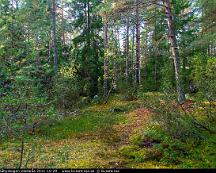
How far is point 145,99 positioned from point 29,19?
2197 cm

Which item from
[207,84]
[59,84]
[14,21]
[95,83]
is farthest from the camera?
[95,83]

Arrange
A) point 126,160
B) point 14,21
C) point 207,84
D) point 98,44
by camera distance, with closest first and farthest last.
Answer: point 126,160
point 207,84
point 14,21
point 98,44

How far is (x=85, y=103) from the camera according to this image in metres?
29.6

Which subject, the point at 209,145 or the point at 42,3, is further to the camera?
the point at 42,3

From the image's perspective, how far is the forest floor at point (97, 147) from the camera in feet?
40.9

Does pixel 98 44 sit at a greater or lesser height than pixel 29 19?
lesser

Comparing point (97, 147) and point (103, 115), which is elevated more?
point (103, 115)

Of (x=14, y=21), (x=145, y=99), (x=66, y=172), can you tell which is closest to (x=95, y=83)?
(x=14, y=21)

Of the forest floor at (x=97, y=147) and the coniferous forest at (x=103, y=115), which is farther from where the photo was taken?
the coniferous forest at (x=103, y=115)

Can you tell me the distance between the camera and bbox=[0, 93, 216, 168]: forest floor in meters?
12.5

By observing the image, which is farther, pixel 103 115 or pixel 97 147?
pixel 103 115

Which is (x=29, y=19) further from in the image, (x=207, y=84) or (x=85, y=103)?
(x=207, y=84)

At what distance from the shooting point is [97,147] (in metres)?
15.3

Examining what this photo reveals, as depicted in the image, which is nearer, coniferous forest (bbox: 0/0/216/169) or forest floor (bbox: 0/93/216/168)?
forest floor (bbox: 0/93/216/168)
